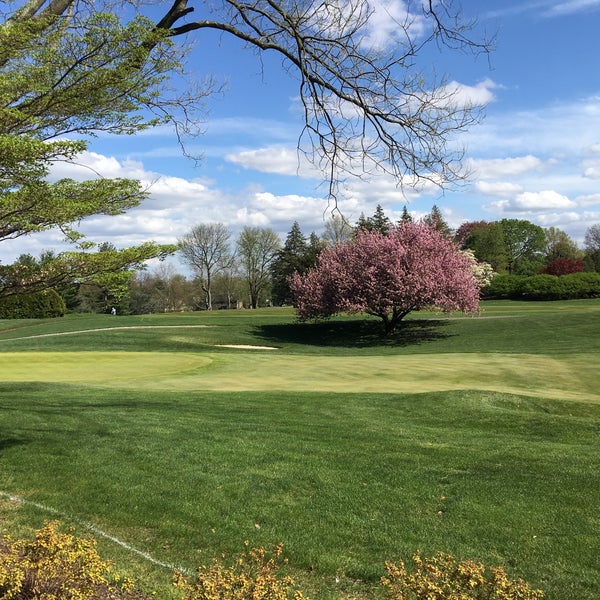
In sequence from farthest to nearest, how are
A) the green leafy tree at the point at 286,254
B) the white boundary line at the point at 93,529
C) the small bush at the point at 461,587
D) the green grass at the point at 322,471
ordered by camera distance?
the green leafy tree at the point at 286,254 → the green grass at the point at 322,471 → the white boundary line at the point at 93,529 → the small bush at the point at 461,587

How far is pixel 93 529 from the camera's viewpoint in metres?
4.94

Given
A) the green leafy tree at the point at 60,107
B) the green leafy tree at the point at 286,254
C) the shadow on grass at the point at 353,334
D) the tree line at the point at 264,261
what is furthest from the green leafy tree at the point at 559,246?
the green leafy tree at the point at 60,107

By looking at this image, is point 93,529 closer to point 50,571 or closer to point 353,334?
point 50,571

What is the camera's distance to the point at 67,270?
6074mm

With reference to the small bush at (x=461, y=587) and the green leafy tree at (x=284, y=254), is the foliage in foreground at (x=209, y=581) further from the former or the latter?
the green leafy tree at (x=284, y=254)

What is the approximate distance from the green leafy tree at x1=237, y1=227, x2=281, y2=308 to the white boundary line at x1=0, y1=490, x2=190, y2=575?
261 ft

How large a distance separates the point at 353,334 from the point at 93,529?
28339 millimetres

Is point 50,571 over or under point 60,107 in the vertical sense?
under

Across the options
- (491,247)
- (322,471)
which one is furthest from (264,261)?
(322,471)

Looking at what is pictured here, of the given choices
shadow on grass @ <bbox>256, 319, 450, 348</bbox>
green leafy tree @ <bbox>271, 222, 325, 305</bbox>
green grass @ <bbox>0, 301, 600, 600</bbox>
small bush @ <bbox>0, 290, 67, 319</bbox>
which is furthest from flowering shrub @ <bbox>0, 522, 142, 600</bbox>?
green leafy tree @ <bbox>271, 222, 325, 305</bbox>

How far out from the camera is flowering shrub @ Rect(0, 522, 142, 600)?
112 inches

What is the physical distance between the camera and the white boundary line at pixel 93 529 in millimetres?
4304

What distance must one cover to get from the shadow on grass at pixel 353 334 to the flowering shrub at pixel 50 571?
26.1 meters

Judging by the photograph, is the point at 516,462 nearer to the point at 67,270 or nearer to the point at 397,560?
the point at 397,560
